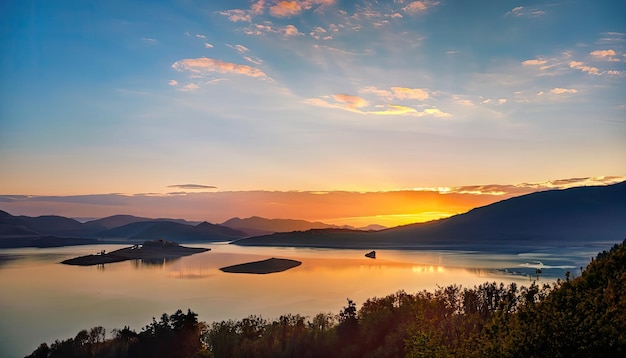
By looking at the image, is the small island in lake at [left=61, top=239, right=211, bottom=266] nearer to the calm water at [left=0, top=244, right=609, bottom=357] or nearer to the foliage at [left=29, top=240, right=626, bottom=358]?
the calm water at [left=0, top=244, right=609, bottom=357]

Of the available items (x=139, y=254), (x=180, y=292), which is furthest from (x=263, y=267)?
(x=139, y=254)

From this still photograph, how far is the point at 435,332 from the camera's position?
42.7ft

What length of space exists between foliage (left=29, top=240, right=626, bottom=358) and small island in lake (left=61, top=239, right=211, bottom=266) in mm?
89662

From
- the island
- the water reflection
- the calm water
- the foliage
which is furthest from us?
the water reflection

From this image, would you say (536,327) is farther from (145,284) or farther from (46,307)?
(145,284)

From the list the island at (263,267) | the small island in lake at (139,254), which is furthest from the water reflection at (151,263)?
the island at (263,267)

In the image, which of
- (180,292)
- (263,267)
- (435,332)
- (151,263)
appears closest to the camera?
(435,332)

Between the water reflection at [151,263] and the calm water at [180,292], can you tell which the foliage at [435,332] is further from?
the water reflection at [151,263]

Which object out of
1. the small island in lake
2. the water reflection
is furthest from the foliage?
the small island in lake

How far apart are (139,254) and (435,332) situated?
444ft

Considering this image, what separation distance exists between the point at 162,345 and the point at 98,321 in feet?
52.0

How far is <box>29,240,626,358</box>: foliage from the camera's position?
33.0 feet

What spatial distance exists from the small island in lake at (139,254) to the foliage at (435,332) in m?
89.7

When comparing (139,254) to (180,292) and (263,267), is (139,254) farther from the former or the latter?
(180,292)
